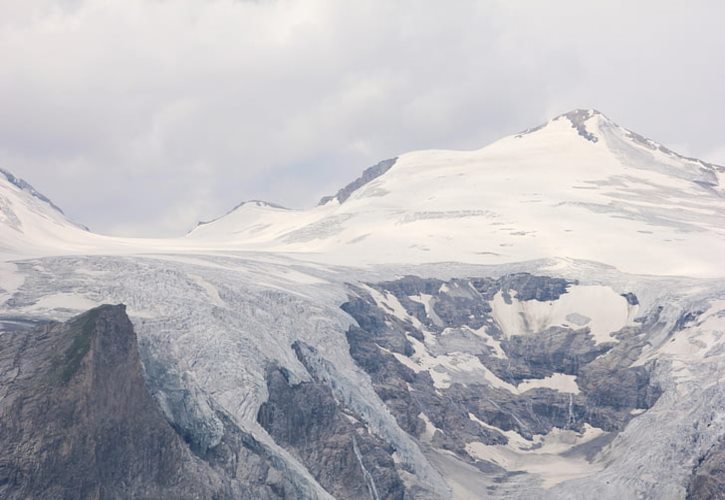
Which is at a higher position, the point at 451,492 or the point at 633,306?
the point at 633,306

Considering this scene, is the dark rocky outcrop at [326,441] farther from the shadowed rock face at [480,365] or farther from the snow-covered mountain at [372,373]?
the shadowed rock face at [480,365]

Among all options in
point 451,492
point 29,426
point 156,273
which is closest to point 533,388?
point 451,492

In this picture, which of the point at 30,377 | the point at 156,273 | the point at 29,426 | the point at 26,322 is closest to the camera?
the point at 29,426

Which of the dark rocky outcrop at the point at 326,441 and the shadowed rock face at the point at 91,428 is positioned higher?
the shadowed rock face at the point at 91,428

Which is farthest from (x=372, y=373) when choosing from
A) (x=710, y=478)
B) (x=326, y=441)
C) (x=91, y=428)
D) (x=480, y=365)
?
(x=91, y=428)

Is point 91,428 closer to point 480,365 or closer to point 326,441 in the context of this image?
point 326,441

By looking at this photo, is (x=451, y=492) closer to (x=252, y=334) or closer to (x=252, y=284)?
(x=252, y=334)

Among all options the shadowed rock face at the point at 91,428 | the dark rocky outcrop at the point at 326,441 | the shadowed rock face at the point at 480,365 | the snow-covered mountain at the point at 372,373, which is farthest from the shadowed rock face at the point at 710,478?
the shadowed rock face at the point at 91,428
